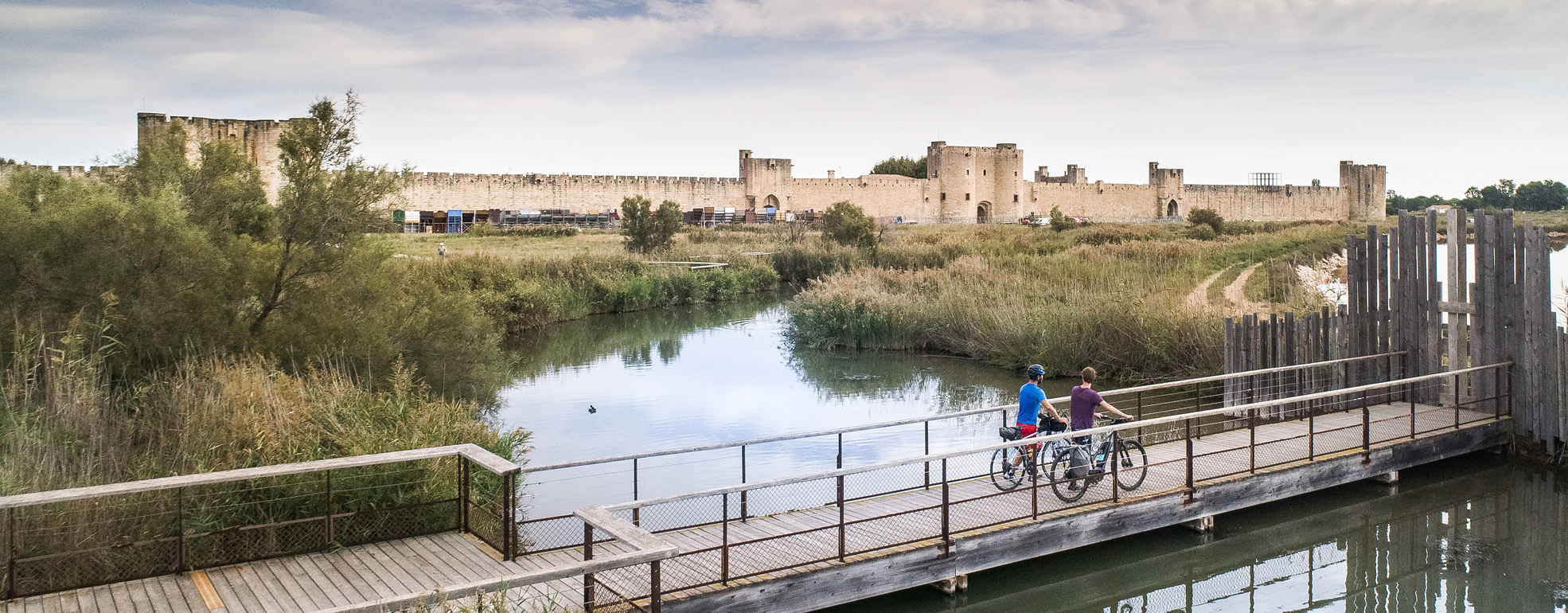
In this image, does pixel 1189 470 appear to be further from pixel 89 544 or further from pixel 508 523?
pixel 89 544

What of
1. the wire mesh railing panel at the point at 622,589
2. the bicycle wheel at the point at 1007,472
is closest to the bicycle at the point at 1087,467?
the bicycle wheel at the point at 1007,472

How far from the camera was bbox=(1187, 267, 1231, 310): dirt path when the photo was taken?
42.7ft

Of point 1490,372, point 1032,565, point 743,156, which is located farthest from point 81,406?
point 743,156

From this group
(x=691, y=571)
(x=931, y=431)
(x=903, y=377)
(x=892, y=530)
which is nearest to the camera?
(x=691, y=571)

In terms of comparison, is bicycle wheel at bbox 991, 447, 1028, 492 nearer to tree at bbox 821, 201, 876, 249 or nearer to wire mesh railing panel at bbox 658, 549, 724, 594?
wire mesh railing panel at bbox 658, 549, 724, 594

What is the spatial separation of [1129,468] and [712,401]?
654 centimetres

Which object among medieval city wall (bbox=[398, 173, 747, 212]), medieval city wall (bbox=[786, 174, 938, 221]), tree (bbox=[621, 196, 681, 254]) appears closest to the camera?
tree (bbox=[621, 196, 681, 254])

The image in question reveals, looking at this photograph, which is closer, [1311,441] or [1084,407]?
[1084,407]

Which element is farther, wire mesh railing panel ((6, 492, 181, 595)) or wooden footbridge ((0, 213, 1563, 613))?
wire mesh railing panel ((6, 492, 181, 595))

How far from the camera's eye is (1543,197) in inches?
2045

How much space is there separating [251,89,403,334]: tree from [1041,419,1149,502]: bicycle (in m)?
5.96

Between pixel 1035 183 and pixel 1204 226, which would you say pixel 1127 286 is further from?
pixel 1035 183

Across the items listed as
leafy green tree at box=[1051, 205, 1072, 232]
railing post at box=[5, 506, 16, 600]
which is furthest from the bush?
railing post at box=[5, 506, 16, 600]

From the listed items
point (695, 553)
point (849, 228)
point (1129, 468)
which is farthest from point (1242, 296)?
point (849, 228)
